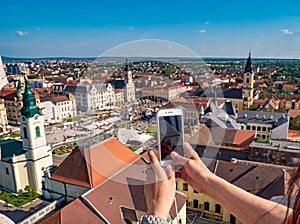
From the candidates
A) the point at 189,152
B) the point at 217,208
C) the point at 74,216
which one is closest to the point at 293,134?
the point at 217,208

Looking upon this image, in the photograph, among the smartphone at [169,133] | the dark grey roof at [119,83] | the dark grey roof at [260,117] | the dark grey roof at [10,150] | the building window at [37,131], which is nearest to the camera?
the smartphone at [169,133]

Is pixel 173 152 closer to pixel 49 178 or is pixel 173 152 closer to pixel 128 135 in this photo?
pixel 128 135

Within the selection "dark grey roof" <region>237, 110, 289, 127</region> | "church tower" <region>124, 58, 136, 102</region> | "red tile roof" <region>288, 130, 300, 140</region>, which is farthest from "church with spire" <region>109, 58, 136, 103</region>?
"dark grey roof" <region>237, 110, 289, 127</region>

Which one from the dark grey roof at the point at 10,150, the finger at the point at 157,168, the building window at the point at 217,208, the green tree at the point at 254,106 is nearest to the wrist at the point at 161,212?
the finger at the point at 157,168

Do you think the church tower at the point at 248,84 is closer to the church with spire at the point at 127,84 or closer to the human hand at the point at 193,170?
the church with spire at the point at 127,84

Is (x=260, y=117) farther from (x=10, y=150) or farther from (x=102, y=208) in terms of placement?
(x=10, y=150)

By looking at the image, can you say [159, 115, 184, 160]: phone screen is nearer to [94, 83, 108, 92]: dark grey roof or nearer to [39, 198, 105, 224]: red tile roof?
[94, 83, 108, 92]: dark grey roof

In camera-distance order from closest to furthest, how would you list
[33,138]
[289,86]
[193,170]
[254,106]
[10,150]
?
[193,170] < [33,138] < [10,150] < [254,106] < [289,86]
